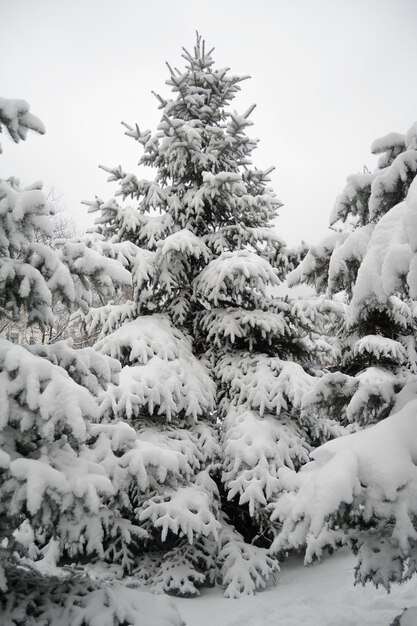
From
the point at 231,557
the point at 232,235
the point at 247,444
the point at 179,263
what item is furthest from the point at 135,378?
the point at 232,235

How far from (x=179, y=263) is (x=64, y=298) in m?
4.27

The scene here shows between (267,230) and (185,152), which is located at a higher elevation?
(185,152)

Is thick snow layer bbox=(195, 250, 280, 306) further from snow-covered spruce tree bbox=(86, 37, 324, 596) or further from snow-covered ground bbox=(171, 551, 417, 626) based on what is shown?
snow-covered ground bbox=(171, 551, 417, 626)

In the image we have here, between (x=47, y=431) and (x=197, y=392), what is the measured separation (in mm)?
3843

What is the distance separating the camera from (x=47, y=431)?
2.49 meters

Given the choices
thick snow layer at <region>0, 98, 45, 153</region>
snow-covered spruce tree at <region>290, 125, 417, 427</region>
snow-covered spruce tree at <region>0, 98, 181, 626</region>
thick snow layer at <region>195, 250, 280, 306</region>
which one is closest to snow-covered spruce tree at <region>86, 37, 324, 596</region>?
thick snow layer at <region>195, 250, 280, 306</region>

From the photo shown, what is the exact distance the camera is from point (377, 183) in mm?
2748

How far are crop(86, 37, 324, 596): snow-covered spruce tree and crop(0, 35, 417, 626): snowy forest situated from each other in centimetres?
4

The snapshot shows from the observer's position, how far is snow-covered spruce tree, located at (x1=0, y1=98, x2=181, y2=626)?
8.02ft

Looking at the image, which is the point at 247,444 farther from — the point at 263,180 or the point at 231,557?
the point at 263,180

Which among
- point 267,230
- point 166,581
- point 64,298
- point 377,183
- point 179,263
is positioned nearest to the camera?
point 377,183

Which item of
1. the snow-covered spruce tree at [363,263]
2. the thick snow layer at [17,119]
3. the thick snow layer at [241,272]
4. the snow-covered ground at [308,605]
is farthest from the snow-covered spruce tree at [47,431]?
the thick snow layer at [241,272]

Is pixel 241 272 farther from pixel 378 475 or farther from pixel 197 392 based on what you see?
pixel 378 475

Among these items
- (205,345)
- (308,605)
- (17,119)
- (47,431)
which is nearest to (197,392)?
(205,345)
